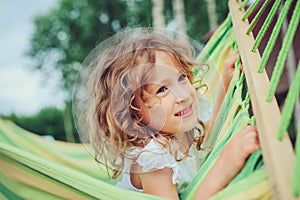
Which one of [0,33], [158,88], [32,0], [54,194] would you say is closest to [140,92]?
[158,88]

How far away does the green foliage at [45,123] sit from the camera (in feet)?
31.3

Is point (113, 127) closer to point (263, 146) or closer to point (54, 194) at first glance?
point (54, 194)

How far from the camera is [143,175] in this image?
3.70 ft

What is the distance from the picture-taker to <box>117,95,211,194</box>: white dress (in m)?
1.11

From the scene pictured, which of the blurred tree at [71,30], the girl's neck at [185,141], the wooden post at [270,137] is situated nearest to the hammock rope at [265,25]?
the wooden post at [270,137]

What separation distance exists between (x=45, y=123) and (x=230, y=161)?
922 cm

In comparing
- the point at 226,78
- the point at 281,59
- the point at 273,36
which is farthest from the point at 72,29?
the point at 281,59

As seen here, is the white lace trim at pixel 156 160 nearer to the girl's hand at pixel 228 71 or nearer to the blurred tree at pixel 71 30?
the girl's hand at pixel 228 71

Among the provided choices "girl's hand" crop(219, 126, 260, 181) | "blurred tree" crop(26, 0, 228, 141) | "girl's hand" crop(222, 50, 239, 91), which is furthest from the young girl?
"blurred tree" crop(26, 0, 228, 141)

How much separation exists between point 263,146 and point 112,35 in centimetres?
55

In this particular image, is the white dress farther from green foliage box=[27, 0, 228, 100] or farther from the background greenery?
green foliage box=[27, 0, 228, 100]

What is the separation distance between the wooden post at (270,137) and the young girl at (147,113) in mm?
173

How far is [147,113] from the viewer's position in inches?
44.3

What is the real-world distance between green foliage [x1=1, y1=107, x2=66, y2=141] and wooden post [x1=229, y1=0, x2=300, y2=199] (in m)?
8.73
